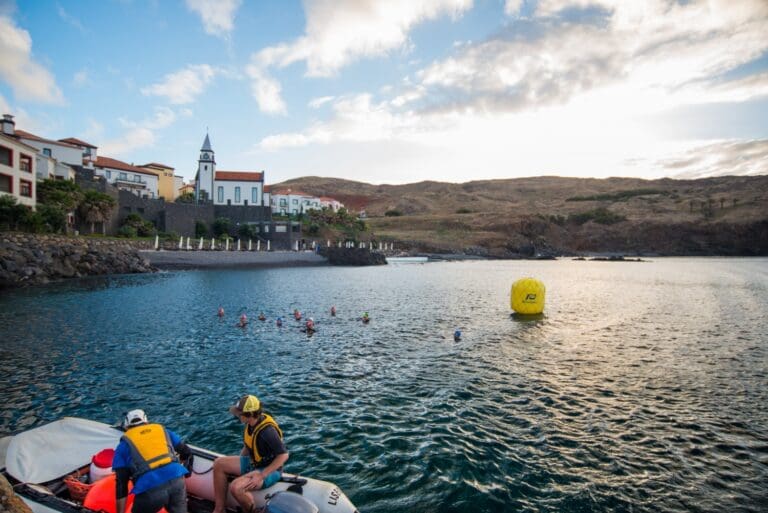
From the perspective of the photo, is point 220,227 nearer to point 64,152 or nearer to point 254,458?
point 64,152

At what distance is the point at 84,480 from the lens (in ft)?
25.8

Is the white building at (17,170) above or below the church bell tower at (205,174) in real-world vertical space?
below

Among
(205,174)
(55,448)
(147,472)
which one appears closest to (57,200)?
(205,174)

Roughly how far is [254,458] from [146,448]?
5.93 ft

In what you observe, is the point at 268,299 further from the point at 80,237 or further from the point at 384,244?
the point at 384,244

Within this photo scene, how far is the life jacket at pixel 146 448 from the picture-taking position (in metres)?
6.58

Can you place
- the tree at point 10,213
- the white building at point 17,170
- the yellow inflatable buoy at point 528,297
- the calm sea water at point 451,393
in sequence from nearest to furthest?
the calm sea water at point 451,393
the yellow inflatable buoy at point 528,297
the tree at point 10,213
the white building at point 17,170

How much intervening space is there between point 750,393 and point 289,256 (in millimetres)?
82744

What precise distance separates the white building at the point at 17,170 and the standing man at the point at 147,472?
203 ft

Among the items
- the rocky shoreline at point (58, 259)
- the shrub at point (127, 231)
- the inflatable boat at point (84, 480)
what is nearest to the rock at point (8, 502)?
the inflatable boat at point (84, 480)

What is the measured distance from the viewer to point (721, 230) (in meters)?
149

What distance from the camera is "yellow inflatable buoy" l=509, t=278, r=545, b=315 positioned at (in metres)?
31.4

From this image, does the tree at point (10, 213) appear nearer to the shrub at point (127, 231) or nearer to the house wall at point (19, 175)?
the house wall at point (19, 175)

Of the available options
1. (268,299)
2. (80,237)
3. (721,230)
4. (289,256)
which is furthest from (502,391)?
(721,230)
